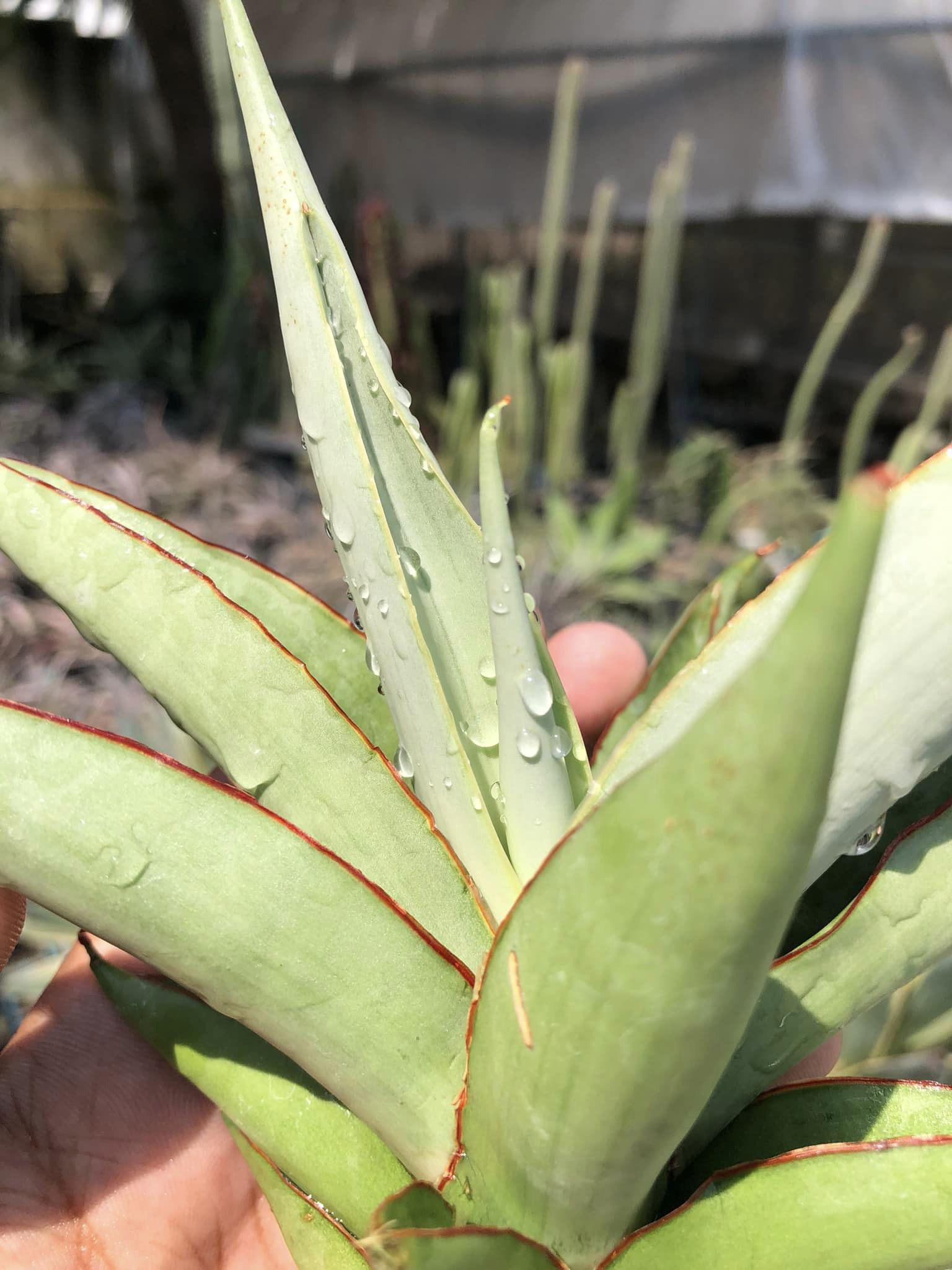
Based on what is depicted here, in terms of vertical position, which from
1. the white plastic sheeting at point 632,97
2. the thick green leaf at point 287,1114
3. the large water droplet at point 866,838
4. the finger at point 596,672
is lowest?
the thick green leaf at point 287,1114

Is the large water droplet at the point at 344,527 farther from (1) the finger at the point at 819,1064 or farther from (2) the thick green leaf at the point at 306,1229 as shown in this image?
(1) the finger at the point at 819,1064

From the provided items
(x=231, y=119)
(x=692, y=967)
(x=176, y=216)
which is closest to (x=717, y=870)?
(x=692, y=967)

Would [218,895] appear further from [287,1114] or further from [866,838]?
[866,838]

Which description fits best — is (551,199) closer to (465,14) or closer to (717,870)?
(465,14)

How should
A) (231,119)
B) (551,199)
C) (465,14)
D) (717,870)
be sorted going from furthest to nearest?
1. (465,14)
2. (231,119)
3. (551,199)
4. (717,870)

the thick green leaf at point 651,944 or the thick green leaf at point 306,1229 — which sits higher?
the thick green leaf at point 651,944

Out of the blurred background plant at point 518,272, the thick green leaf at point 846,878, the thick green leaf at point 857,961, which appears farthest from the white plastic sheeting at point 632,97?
the thick green leaf at point 857,961
